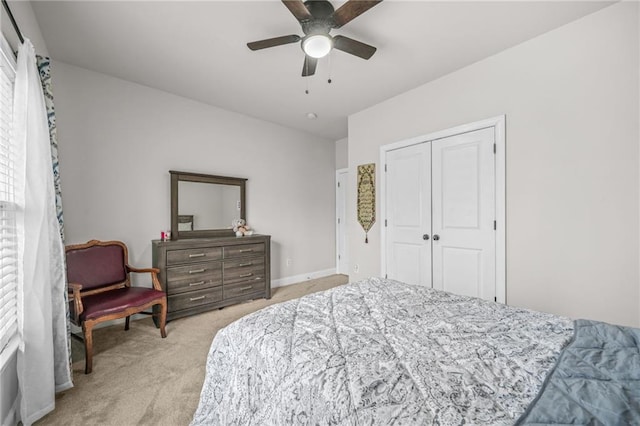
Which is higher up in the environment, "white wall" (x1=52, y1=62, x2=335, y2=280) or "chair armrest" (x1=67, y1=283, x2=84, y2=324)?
"white wall" (x1=52, y1=62, x2=335, y2=280)

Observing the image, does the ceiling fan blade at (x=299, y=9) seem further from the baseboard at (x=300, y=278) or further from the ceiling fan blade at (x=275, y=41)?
the baseboard at (x=300, y=278)

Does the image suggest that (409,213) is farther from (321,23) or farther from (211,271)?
(211,271)

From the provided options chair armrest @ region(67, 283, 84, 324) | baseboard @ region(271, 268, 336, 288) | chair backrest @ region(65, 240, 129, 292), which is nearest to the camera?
chair armrest @ region(67, 283, 84, 324)

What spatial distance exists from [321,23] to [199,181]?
8.34 feet

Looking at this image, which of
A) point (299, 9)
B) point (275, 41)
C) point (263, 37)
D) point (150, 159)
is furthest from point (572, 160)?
point (150, 159)

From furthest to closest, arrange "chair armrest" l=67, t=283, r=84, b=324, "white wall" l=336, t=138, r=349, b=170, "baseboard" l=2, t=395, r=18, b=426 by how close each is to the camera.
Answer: "white wall" l=336, t=138, r=349, b=170 < "chair armrest" l=67, t=283, r=84, b=324 < "baseboard" l=2, t=395, r=18, b=426

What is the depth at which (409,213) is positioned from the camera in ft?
10.9

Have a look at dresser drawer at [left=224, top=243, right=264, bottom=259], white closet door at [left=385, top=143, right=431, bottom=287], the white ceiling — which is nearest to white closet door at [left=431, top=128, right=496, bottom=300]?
white closet door at [left=385, top=143, right=431, bottom=287]

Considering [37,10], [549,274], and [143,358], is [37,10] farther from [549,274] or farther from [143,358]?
[549,274]

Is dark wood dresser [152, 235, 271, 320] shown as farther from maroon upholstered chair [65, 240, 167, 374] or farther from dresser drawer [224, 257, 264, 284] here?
maroon upholstered chair [65, 240, 167, 374]

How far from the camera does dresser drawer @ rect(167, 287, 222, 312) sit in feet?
9.93

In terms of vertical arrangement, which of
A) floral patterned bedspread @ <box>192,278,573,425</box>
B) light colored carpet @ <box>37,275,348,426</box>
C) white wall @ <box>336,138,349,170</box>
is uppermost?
white wall @ <box>336,138,349,170</box>

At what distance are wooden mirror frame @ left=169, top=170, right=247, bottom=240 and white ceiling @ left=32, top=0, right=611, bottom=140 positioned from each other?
1.04m

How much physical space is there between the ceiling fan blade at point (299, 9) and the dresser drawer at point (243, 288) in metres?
2.96
